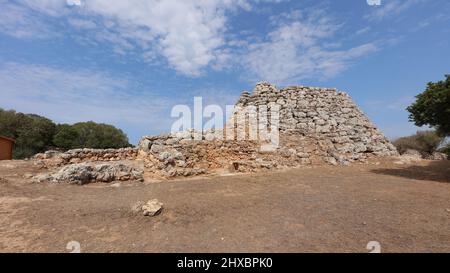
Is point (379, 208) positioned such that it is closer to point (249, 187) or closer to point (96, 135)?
point (249, 187)

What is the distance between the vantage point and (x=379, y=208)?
5.34m

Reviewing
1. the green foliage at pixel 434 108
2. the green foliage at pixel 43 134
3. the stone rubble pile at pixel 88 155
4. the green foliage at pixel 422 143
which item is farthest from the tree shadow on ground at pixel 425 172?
the green foliage at pixel 43 134

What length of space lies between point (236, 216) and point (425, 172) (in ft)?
29.2

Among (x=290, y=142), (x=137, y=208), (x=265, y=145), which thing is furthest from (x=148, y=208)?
(x=290, y=142)

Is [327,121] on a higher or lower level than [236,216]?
higher

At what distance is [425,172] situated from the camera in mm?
9727

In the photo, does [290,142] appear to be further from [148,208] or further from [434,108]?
[148,208]

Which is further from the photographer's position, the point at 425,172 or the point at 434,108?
the point at 425,172

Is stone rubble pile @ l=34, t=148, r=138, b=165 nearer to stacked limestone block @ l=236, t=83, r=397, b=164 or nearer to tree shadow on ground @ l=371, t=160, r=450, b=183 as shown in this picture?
stacked limestone block @ l=236, t=83, r=397, b=164

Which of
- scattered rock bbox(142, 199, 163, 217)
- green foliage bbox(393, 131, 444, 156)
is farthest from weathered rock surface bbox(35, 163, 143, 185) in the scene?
green foliage bbox(393, 131, 444, 156)

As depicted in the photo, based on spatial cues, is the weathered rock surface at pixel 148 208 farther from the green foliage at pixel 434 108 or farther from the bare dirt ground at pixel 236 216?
the green foliage at pixel 434 108

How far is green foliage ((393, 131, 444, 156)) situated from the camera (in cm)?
2323

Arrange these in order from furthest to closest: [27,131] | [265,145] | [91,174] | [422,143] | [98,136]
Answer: [98,136], [422,143], [27,131], [265,145], [91,174]

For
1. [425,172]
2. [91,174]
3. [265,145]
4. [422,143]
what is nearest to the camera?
[91,174]
